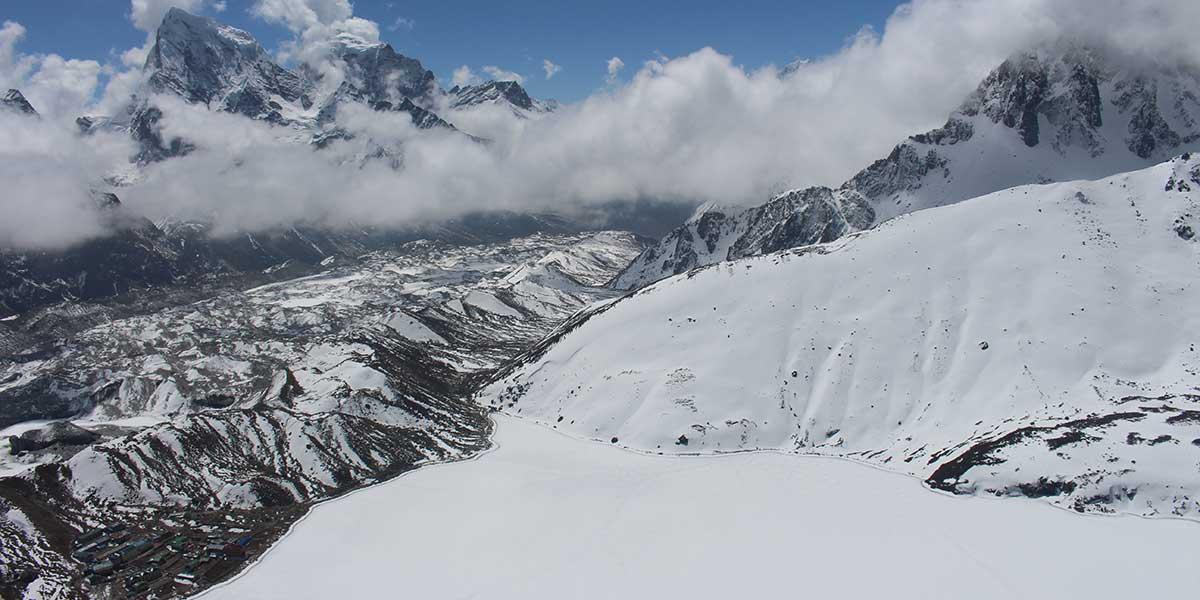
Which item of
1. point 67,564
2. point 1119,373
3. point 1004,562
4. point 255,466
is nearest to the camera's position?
point 1004,562

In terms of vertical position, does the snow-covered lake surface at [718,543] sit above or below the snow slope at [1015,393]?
below

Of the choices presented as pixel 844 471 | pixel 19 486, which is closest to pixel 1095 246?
pixel 844 471

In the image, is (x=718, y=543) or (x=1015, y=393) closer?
(x=718, y=543)

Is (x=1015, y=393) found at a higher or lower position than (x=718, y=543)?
higher

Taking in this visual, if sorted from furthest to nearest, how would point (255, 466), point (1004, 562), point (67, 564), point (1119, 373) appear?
point (255, 466), point (1119, 373), point (67, 564), point (1004, 562)

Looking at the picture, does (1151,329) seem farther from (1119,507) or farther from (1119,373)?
(1119,507)

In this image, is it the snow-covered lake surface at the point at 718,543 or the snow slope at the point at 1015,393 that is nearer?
the snow-covered lake surface at the point at 718,543

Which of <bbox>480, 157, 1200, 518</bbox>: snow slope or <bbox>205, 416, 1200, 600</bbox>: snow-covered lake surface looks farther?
<bbox>480, 157, 1200, 518</bbox>: snow slope

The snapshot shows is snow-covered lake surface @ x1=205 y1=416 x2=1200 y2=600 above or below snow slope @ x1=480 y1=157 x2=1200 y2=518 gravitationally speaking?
below
